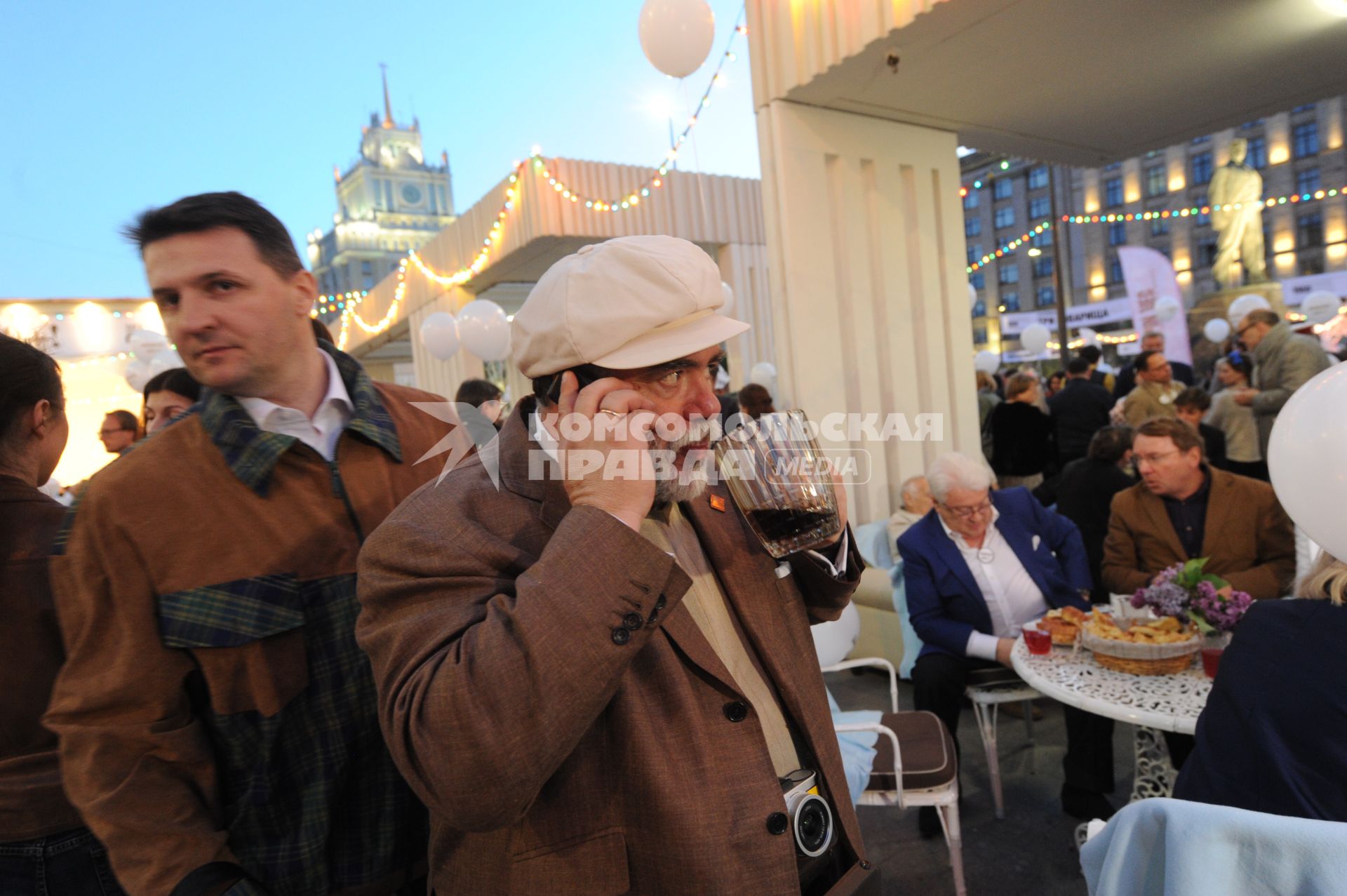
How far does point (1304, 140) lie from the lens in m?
35.3

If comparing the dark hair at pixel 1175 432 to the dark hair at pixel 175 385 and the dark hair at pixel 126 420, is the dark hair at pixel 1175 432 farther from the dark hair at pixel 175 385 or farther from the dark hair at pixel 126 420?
the dark hair at pixel 126 420

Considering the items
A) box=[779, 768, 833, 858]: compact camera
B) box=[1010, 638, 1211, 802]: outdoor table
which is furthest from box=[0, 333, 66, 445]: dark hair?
box=[1010, 638, 1211, 802]: outdoor table

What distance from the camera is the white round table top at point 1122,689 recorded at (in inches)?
82.6

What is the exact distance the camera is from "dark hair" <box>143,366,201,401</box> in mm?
2287

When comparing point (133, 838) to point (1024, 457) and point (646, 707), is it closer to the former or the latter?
point (646, 707)

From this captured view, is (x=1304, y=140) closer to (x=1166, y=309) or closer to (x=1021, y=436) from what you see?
(x=1166, y=309)

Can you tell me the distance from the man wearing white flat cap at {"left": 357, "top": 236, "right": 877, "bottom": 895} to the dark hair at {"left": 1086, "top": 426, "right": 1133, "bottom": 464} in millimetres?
3535

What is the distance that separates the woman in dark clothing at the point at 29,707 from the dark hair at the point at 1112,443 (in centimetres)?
422

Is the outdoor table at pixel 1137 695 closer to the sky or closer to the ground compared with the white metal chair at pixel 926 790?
closer to the sky

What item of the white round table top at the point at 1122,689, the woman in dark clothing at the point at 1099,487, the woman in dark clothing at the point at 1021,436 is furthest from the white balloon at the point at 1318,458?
the woman in dark clothing at the point at 1021,436

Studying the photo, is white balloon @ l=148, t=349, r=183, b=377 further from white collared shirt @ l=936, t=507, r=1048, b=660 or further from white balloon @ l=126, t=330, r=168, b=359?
white collared shirt @ l=936, t=507, r=1048, b=660

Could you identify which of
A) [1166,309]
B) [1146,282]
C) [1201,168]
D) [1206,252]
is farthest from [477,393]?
[1201,168]

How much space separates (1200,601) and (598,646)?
238 cm

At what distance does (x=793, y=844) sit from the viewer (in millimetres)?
1036
